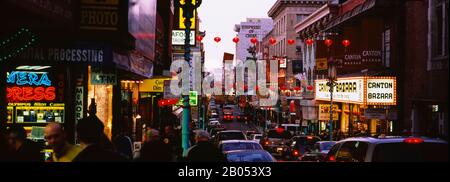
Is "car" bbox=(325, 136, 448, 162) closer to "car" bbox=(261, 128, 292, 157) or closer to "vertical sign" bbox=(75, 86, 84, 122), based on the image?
"vertical sign" bbox=(75, 86, 84, 122)

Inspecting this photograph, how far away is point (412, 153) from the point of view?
37.4 feet

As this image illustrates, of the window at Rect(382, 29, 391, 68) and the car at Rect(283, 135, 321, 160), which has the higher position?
the window at Rect(382, 29, 391, 68)

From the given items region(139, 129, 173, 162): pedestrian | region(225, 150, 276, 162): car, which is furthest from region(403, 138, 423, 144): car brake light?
region(225, 150, 276, 162): car

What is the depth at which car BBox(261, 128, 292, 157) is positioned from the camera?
34688 millimetres

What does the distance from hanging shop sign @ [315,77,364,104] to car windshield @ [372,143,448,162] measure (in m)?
24.7

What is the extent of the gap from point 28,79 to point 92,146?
11970 millimetres

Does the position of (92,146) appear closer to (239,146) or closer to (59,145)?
(59,145)

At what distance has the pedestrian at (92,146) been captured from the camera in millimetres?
7688

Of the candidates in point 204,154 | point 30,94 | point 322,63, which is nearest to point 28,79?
point 30,94

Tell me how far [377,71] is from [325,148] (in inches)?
566

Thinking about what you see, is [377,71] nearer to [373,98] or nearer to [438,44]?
[373,98]

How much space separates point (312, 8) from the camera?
318ft

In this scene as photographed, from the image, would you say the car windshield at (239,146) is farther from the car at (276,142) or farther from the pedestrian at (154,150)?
the car at (276,142)
